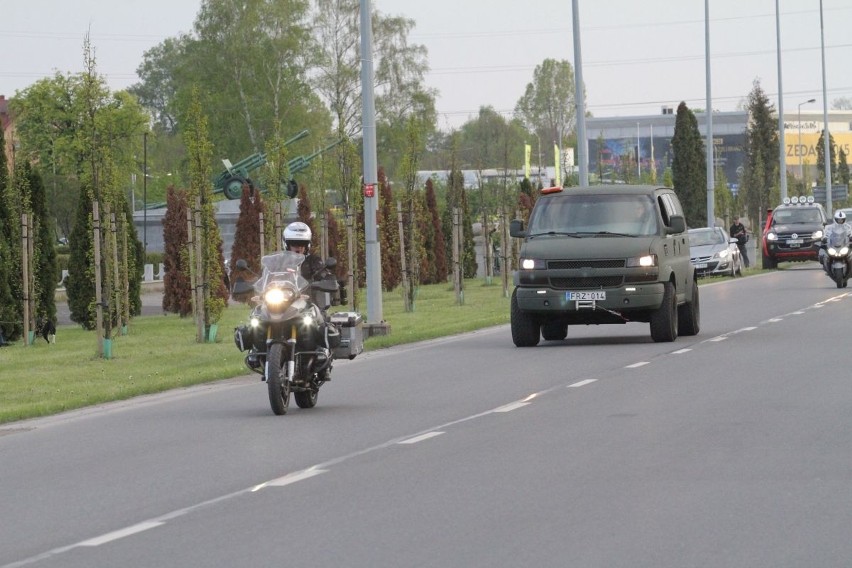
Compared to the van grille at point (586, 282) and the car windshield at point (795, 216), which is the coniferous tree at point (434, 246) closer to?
the car windshield at point (795, 216)

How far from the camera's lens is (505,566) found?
762 cm

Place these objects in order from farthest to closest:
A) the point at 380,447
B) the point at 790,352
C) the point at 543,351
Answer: the point at 543,351
the point at 790,352
the point at 380,447

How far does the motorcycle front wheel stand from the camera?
14930 mm

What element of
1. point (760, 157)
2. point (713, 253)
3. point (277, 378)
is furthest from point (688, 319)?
point (760, 157)

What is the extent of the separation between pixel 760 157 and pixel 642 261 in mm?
71532

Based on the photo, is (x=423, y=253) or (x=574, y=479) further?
(x=423, y=253)

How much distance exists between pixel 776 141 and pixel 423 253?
176ft

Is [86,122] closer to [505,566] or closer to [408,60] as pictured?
[505,566]

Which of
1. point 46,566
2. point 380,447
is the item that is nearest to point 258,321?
point 380,447

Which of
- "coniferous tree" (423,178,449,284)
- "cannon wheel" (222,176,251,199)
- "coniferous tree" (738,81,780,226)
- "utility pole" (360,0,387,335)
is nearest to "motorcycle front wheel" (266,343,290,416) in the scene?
"utility pole" (360,0,387,335)

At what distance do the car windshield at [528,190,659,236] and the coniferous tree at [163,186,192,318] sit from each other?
14130 millimetres

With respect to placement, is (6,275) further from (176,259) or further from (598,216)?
(598,216)

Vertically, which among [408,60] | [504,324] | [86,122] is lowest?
[504,324]

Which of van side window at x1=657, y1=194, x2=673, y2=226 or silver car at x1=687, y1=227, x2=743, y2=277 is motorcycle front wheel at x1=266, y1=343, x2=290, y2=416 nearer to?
van side window at x1=657, y1=194, x2=673, y2=226
